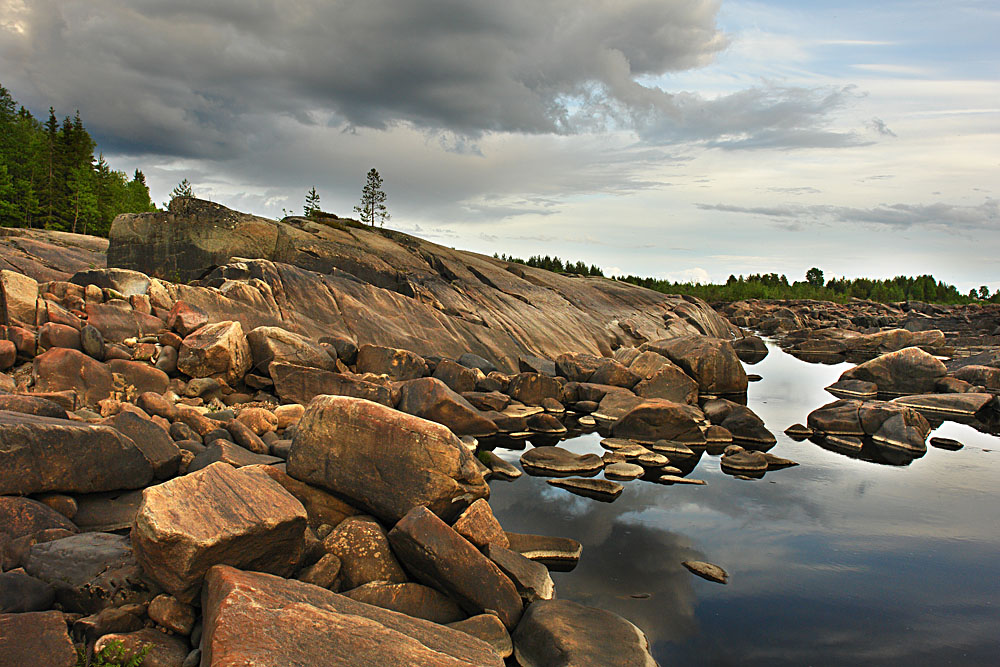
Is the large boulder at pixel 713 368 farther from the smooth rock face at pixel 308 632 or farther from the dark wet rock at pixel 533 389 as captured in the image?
the smooth rock face at pixel 308 632

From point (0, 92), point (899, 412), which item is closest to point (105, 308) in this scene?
point (899, 412)

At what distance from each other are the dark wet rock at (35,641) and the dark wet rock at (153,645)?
32 centimetres

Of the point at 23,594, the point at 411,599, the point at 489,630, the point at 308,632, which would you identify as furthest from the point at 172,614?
the point at 489,630

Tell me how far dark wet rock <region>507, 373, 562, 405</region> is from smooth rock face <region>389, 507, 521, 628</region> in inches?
559

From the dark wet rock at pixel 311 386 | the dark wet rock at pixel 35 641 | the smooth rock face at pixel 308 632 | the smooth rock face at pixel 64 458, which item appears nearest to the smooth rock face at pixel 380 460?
the smooth rock face at pixel 64 458

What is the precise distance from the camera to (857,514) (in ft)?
42.7

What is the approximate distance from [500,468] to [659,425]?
6.01m

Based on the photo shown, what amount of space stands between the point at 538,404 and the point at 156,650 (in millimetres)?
17066

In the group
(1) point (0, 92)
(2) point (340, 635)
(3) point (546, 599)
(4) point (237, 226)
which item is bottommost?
(3) point (546, 599)

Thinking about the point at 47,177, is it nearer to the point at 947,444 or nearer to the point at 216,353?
the point at 216,353

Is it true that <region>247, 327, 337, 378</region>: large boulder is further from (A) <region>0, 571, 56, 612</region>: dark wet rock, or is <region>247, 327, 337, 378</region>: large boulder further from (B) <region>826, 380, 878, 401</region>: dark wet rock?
(B) <region>826, 380, 878, 401</region>: dark wet rock

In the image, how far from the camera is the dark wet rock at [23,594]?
580cm

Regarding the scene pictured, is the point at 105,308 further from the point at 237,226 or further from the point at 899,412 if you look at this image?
the point at 899,412

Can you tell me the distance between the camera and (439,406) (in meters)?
16.8
